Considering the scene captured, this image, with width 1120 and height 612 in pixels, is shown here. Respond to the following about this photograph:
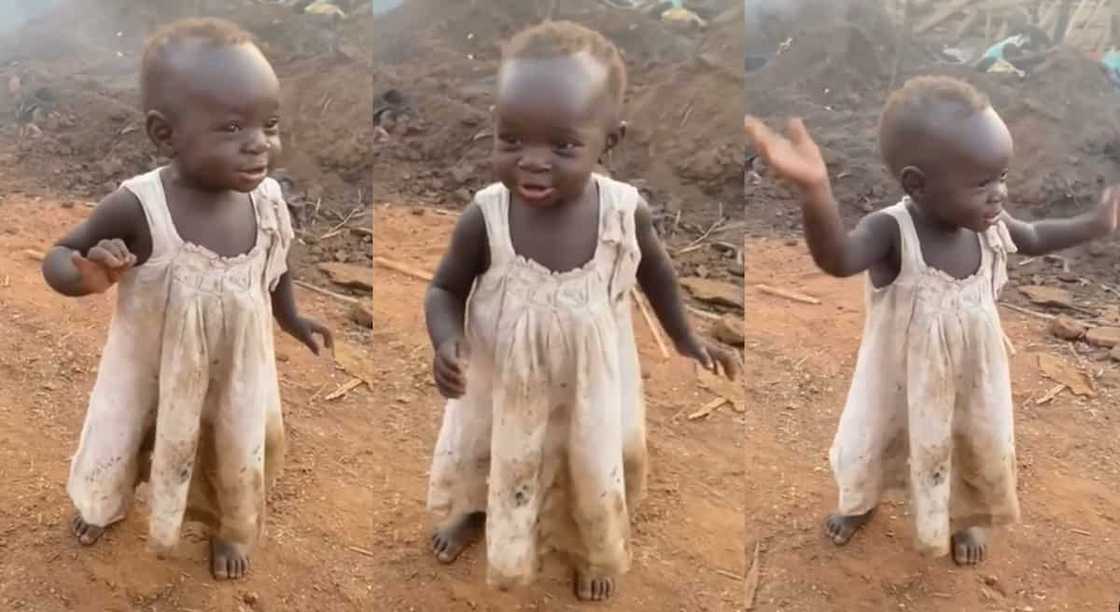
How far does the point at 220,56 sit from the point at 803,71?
1.27 meters

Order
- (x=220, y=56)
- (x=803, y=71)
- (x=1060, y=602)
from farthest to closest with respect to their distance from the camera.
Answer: (x=803, y=71)
(x=1060, y=602)
(x=220, y=56)

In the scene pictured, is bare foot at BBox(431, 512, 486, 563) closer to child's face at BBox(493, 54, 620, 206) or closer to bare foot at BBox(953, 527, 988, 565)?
child's face at BBox(493, 54, 620, 206)

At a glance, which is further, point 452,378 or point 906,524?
point 906,524

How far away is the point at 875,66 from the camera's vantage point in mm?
2463

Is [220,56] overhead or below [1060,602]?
overhead

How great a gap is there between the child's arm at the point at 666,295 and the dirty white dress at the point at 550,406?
0.14 feet

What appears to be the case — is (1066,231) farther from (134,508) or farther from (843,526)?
(134,508)

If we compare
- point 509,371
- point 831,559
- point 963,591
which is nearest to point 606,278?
point 509,371

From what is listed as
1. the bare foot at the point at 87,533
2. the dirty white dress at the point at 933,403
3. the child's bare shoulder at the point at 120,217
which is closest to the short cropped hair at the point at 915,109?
the dirty white dress at the point at 933,403

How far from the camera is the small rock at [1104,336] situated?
8.32 feet

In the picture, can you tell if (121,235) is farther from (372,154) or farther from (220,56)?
(372,154)

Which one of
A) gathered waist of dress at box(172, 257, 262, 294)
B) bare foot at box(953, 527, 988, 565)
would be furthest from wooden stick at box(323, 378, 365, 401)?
bare foot at box(953, 527, 988, 565)

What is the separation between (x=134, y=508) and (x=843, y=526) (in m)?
1.49

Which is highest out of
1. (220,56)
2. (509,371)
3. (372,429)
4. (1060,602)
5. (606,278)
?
(220,56)
